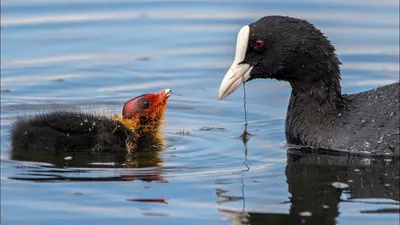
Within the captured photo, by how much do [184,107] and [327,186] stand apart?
108 inches

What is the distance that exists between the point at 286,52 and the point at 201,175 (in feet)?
A: 4.79

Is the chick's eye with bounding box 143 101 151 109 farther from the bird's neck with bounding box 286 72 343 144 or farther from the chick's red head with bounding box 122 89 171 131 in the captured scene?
the bird's neck with bounding box 286 72 343 144

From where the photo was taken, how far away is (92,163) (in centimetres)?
838

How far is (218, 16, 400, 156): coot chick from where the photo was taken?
8641mm

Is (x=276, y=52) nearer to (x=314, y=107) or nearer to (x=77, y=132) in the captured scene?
(x=314, y=107)

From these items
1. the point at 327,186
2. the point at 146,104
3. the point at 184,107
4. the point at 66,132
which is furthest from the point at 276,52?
the point at 66,132

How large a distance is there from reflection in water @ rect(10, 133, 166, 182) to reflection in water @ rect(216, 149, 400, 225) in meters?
0.82

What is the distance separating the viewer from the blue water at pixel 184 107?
23.7 ft

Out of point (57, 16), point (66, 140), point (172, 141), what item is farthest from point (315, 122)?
point (57, 16)

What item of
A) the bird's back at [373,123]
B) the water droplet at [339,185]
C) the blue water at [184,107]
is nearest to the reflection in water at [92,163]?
the blue water at [184,107]

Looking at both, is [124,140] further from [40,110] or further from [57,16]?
[57,16]

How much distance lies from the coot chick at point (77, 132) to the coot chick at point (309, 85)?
81 cm

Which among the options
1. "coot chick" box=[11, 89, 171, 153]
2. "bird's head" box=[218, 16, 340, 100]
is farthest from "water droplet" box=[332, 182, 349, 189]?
"coot chick" box=[11, 89, 171, 153]

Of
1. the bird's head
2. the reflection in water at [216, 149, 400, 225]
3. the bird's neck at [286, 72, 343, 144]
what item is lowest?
the reflection in water at [216, 149, 400, 225]
